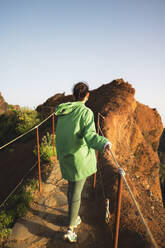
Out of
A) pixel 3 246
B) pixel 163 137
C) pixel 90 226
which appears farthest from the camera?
pixel 163 137

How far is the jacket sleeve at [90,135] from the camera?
5.97 ft

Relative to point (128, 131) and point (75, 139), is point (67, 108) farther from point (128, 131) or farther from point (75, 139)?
point (128, 131)

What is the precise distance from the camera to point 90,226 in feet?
9.07

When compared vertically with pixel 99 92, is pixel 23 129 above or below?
below

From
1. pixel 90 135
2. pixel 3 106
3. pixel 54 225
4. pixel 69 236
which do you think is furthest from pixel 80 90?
pixel 3 106

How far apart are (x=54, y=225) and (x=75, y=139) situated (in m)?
1.62

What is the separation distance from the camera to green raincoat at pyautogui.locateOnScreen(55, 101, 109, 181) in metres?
2.00

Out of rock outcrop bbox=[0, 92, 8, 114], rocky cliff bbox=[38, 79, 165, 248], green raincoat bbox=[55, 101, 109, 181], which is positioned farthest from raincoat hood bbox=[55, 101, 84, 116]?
rock outcrop bbox=[0, 92, 8, 114]

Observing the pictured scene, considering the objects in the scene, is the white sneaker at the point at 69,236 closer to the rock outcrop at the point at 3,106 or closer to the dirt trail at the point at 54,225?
the dirt trail at the point at 54,225

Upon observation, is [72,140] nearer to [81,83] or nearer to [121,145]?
[81,83]

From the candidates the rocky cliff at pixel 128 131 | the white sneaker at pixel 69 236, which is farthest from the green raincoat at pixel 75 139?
the rocky cliff at pixel 128 131

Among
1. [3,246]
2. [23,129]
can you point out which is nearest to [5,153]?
[23,129]

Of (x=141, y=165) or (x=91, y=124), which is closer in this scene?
(x=91, y=124)

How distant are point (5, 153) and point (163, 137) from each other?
40.0 metres
